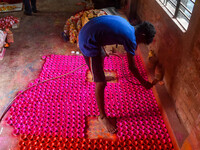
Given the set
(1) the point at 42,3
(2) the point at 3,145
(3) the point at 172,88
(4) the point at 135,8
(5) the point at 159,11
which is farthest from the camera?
(1) the point at 42,3

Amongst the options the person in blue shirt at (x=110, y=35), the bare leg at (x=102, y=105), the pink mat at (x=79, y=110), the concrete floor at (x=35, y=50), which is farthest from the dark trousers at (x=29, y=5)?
the bare leg at (x=102, y=105)

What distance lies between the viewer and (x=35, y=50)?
4.73 meters

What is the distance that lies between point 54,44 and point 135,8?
2.53 m

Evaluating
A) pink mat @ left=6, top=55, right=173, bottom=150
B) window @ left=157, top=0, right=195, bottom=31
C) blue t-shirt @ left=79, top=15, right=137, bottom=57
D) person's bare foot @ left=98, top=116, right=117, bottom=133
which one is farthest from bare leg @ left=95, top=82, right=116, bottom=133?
window @ left=157, top=0, right=195, bottom=31

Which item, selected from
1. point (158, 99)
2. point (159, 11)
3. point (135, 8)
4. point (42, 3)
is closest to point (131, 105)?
point (158, 99)

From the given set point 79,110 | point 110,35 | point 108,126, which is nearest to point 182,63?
point 110,35

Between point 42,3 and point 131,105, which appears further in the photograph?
point 42,3

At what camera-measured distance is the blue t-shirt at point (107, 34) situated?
7.28 ft

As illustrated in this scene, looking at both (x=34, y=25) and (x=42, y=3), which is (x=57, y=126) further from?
(x=42, y=3)

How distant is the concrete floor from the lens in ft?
10.4

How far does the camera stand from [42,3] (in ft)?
24.9

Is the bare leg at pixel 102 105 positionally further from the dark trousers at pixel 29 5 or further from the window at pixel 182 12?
the dark trousers at pixel 29 5

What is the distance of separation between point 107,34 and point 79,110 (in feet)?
4.75

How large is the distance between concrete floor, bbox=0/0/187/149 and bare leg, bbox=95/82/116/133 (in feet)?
2.92
